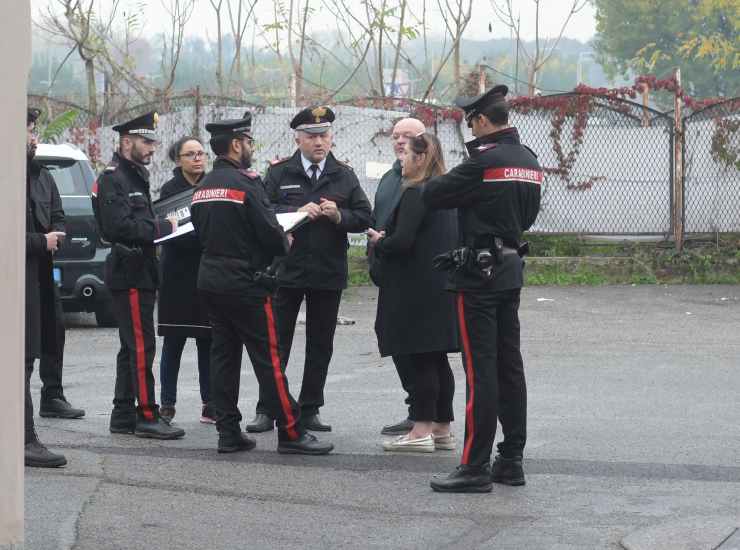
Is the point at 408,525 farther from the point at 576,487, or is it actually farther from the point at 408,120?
the point at 408,120

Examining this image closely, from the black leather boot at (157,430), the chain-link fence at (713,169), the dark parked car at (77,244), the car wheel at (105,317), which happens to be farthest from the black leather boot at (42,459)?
the chain-link fence at (713,169)

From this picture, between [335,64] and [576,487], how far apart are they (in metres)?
21.5

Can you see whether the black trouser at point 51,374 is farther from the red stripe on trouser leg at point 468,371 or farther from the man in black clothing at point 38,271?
the red stripe on trouser leg at point 468,371

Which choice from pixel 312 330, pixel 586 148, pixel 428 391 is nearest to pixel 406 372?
pixel 428 391

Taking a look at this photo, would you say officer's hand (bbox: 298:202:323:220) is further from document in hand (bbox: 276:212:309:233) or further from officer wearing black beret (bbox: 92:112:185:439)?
officer wearing black beret (bbox: 92:112:185:439)

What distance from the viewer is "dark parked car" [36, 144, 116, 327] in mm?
12672

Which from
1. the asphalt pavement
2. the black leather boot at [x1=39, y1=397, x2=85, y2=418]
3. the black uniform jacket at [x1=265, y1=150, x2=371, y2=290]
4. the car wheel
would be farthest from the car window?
the black uniform jacket at [x1=265, y1=150, x2=371, y2=290]

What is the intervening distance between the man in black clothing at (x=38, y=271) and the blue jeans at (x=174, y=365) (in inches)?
27.8

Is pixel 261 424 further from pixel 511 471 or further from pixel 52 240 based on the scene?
pixel 511 471

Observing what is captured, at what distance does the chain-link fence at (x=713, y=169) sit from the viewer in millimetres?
16859

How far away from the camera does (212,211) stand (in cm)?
725

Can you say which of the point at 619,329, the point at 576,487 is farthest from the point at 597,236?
the point at 576,487

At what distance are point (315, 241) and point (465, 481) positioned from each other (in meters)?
2.03

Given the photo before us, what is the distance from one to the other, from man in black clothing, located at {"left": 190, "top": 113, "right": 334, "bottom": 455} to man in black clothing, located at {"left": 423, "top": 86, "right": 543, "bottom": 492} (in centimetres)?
113
